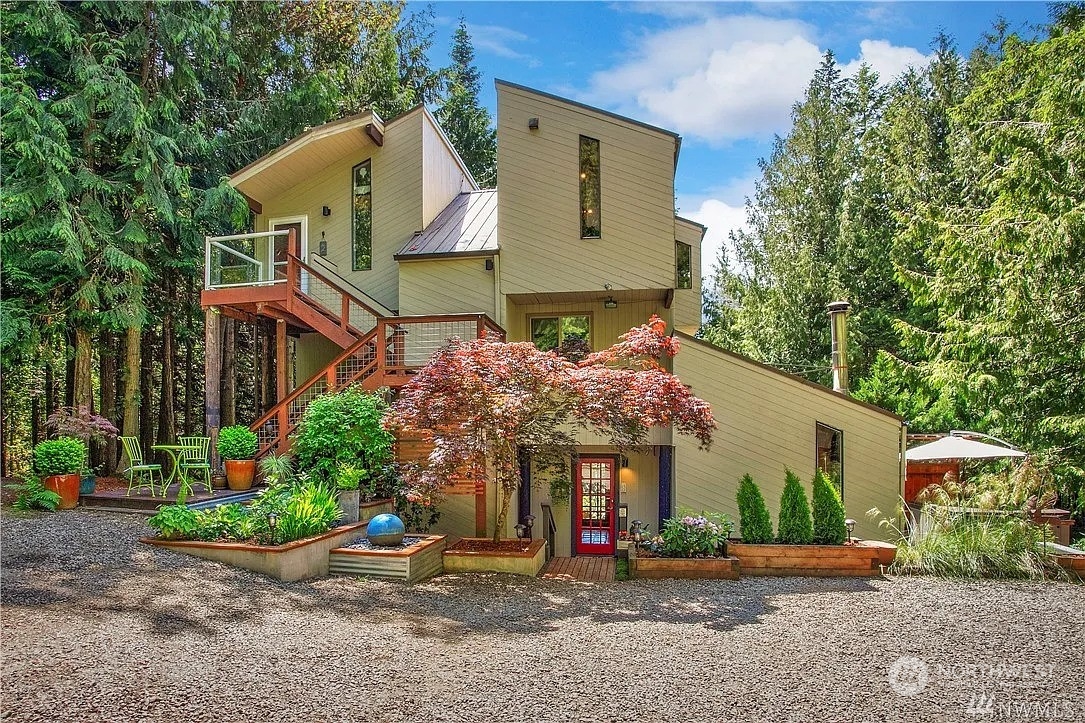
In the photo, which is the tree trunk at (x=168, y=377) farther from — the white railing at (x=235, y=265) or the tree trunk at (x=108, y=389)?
the white railing at (x=235, y=265)

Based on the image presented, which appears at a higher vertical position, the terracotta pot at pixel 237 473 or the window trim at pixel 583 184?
the window trim at pixel 583 184

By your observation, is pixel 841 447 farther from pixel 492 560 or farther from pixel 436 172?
pixel 436 172

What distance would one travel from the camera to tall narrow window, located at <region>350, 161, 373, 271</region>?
1443cm

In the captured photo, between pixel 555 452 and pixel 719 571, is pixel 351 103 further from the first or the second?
pixel 719 571

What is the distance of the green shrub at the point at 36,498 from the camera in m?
9.45

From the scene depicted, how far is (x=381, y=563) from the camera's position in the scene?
8117mm

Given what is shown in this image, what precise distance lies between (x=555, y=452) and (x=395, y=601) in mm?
3293

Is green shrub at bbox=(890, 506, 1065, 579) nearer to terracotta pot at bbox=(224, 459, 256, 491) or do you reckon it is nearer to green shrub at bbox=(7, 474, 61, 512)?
terracotta pot at bbox=(224, 459, 256, 491)

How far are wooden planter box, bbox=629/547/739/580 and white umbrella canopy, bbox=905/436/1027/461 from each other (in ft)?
14.6

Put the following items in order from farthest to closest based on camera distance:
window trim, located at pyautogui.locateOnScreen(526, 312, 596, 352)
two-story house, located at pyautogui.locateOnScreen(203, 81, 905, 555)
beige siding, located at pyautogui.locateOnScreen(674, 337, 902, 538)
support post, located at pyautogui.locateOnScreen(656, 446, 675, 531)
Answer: window trim, located at pyautogui.locateOnScreen(526, 312, 596, 352), support post, located at pyautogui.locateOnScreen(656, 446, 675, 531), two-story house, located at pyautogui.locateOnScreen(203, 81, 905, 555), beige siding, located at pyautogui.locateOnScreen(674, 337, 902, 538)

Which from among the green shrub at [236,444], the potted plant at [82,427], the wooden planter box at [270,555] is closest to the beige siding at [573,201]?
the green shrub at [236,444]

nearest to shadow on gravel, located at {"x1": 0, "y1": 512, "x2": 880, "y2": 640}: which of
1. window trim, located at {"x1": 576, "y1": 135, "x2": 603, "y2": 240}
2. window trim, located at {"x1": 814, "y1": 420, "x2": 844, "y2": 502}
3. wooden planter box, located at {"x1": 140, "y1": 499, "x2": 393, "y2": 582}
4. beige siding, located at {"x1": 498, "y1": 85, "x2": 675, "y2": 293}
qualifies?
wooden planter box, located at {"x1": 140, "y1": 499, "x2": 393, "y2": 582}

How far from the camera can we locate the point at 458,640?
5836 millimetres

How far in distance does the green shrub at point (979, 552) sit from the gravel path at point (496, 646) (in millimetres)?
461
